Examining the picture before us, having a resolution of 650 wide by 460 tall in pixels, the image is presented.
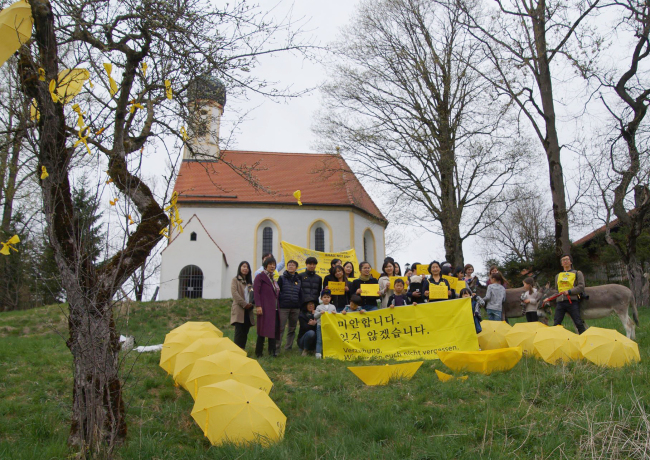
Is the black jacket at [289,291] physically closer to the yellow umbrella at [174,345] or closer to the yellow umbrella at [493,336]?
the yellow umbrella at [174,345]

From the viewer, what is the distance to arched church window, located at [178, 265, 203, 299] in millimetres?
25672

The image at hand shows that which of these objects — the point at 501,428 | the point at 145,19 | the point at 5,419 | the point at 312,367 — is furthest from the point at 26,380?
the point at 501,428

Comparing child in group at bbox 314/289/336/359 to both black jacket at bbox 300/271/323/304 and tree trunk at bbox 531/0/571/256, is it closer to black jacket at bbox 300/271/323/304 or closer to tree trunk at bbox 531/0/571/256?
black jacket at bbox 300/271/323/304

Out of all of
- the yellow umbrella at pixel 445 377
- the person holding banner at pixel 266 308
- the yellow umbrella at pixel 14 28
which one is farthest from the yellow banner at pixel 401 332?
the yellow umbrella at pixel 14 28

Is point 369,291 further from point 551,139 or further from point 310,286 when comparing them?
point 551,139

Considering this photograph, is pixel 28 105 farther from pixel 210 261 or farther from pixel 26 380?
pixel 210 261

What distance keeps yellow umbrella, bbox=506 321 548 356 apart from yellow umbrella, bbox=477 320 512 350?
1.43ft

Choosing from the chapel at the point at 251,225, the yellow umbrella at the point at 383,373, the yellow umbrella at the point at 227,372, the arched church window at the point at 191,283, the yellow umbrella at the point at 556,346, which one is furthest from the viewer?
the chapel at the point at 251,225

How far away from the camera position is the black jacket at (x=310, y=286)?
9156 mm

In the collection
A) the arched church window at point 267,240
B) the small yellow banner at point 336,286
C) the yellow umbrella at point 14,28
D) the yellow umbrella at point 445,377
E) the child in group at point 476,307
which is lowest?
the yellow umbrella at point 445,377

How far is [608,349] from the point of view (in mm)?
6340

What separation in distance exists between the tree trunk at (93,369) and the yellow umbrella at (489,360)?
14.8 feet

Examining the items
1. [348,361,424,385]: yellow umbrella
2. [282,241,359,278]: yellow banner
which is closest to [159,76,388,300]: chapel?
[282,241,359,278]: yellow banner

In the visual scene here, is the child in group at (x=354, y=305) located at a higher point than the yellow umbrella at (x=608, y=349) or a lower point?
higher
